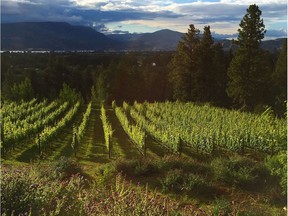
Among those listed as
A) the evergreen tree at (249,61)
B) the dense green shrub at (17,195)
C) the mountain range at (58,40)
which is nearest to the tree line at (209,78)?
the evergreen tree at (249,61)

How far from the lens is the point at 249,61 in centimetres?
3322

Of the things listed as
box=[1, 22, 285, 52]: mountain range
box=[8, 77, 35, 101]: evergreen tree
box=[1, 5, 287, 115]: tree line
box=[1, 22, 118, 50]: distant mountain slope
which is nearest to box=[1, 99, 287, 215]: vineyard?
Answer: box=[1, 5, 287, 115]: tree line

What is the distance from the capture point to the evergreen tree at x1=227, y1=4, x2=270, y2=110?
107 feet

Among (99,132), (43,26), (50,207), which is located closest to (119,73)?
(99,132)

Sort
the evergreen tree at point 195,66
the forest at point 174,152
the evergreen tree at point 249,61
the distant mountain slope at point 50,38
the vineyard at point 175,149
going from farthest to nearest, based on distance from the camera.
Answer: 1. the distant mountain slope at point 50,38
2. the evergreen tree at point 195,66
3. the evergreen tree at point 249,61
4. the vineyard at point 175,149
5. the forest at point 174,152

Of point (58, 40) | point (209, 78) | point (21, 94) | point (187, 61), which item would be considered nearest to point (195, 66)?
point (187, 61)

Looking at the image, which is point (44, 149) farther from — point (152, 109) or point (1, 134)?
point (152, 109)

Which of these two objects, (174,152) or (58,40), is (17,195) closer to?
(174,152)

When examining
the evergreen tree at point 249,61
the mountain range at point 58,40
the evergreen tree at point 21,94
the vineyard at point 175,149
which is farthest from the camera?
the mountain range at point 58,40

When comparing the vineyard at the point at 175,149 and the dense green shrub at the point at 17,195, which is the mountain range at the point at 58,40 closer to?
the vineyard at the point at 175,149

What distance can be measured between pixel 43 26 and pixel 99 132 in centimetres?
17403

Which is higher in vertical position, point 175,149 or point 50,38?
point 50,38

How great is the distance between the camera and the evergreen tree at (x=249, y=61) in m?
32.7

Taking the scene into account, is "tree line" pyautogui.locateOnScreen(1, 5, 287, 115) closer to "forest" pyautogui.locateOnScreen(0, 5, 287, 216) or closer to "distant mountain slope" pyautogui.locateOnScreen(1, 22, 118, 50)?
"forest" pyautogui.locateOnScreen(0, 5, 287, 216)
